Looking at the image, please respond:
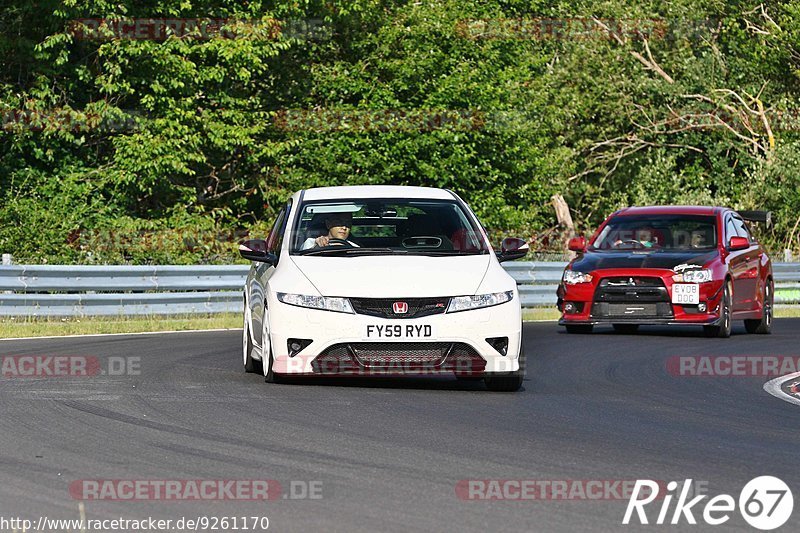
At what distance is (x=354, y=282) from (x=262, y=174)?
929 inches

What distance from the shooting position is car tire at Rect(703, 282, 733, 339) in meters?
19.2

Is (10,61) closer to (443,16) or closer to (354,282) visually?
(443,16)

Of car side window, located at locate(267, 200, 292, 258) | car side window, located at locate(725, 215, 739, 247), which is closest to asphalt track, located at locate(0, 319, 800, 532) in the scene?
car side window, located at locate(267, 200, 292, 258)

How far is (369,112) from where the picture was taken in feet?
114

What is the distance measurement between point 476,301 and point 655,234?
9236 mm

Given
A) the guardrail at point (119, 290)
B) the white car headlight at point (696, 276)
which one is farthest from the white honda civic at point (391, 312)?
the guardrail at point (119, 290)

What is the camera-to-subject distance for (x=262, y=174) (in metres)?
34.8

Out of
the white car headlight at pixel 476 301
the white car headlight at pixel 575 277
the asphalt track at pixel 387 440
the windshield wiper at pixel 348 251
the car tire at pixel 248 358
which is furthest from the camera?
the white car headlight at pixel 575 277

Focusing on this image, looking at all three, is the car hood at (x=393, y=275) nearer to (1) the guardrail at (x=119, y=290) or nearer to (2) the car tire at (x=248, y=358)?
(2) the car tire at (x=248, y=358)

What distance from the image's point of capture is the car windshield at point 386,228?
1221 centimetres

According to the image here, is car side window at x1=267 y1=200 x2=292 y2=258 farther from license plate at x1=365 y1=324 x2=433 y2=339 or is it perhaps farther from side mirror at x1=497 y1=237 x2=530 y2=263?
side mirror at x1=497 y1=237 x2=530 y2=263

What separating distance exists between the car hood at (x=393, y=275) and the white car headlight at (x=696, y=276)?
7500 mm

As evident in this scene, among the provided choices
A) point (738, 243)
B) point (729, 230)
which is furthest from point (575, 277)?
point (729, 230)

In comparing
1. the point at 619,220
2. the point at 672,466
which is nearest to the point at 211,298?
the point at 619,220
